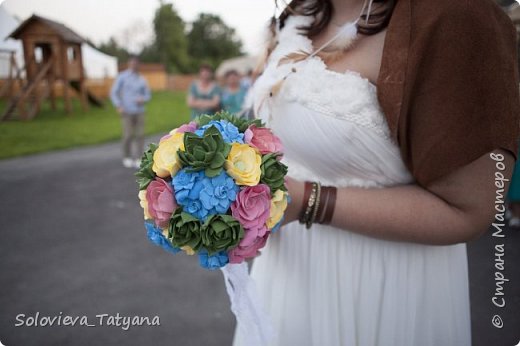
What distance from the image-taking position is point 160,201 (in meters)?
0.88

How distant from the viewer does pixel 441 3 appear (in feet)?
2.92

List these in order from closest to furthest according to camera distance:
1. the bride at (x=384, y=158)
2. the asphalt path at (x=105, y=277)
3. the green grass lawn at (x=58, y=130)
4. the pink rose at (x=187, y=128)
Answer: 1. the bride at (x=384, y=158)
2. the pink rose at (x=187, y=128)
3. the asphalt path at (x=105, y=277)
4. the green grass lawn at (x=58, y=130)

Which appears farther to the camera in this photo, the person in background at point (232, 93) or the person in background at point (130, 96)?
the person in background at point (232, 93)

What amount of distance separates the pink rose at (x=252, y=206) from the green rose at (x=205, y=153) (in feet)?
0.28

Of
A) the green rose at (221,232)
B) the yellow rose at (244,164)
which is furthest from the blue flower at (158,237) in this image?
the yellow rose at (244,164)

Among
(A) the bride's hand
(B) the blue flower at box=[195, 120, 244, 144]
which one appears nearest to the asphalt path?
(A) the bride's hand

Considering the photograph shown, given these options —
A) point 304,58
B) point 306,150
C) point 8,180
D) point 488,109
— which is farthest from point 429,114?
point 8,180

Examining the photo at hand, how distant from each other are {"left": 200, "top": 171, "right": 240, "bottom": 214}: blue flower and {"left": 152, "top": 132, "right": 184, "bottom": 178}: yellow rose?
84 mm

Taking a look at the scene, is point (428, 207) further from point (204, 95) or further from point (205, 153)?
point (204, 95)

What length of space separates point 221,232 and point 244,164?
0.17 meters

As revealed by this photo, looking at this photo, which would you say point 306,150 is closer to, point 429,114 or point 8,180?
point 429,114

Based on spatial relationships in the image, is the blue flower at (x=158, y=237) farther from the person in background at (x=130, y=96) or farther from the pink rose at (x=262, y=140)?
the person in background at (x=130, y=96)

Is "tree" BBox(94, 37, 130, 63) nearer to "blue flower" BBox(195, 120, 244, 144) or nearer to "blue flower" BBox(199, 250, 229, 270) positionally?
"blue flower" BBox(195, 120, 244, 144)

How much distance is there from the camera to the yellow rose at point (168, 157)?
881 mm
